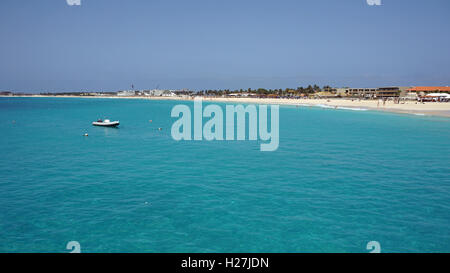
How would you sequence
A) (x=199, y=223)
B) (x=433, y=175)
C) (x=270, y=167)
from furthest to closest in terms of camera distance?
1. (x=270, y=167)
2. (x=433, y=175)
3. (x=199, y=223)

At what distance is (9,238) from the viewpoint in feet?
39.8

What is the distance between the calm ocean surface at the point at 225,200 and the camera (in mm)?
12102

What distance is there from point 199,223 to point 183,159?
12.9m

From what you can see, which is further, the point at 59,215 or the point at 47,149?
the point at 47,149

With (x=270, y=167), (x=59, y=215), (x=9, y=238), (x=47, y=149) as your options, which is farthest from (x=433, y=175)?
(x=47, y=149)

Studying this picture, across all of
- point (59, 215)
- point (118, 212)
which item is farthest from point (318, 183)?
point (59, 215)

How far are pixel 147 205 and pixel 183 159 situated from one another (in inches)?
422

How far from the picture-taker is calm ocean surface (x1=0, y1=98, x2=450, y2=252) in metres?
12.1

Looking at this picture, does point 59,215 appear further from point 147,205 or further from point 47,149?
point 47,149

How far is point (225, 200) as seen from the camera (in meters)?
16.2

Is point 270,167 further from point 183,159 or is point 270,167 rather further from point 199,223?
point 199,223
